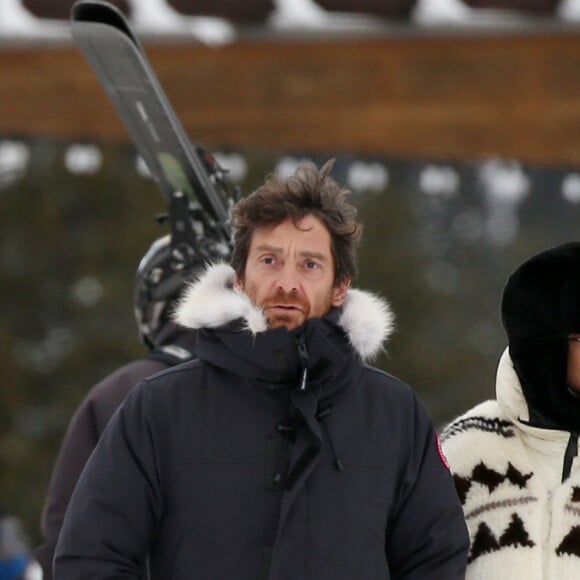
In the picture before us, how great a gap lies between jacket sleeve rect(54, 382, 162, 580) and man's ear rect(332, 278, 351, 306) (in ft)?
1.22

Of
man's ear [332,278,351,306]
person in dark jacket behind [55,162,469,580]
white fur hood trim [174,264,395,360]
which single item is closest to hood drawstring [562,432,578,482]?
person in dark jacket behind [55,162,469,580]

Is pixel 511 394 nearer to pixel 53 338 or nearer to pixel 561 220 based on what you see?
pixel 561 220

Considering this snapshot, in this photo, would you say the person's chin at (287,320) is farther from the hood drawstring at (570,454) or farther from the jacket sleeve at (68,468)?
the jacket sleeve at (68,468)

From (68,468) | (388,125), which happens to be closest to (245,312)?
(68,468)

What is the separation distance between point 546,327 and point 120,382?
3.43ft

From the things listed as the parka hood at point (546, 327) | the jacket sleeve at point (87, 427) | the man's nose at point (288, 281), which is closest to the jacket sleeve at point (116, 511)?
the man's nose at point (288, 281)

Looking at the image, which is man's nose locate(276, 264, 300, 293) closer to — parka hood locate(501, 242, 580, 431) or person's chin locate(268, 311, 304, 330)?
person's chin locate(268, 311, 304, 330)

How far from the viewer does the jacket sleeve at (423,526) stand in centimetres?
295

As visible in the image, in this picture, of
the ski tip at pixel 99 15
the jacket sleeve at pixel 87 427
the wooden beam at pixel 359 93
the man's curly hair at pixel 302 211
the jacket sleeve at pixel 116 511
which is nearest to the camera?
the jacket sleeve at pixel 116 511

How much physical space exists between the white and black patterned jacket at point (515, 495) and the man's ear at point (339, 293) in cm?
43

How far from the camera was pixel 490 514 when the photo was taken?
3.24 metres

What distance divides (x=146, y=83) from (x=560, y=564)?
1513 mm

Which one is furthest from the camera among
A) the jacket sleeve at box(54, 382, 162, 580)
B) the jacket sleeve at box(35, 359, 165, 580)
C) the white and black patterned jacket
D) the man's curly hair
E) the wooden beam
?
the wooden beam

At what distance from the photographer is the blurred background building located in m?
8.08
